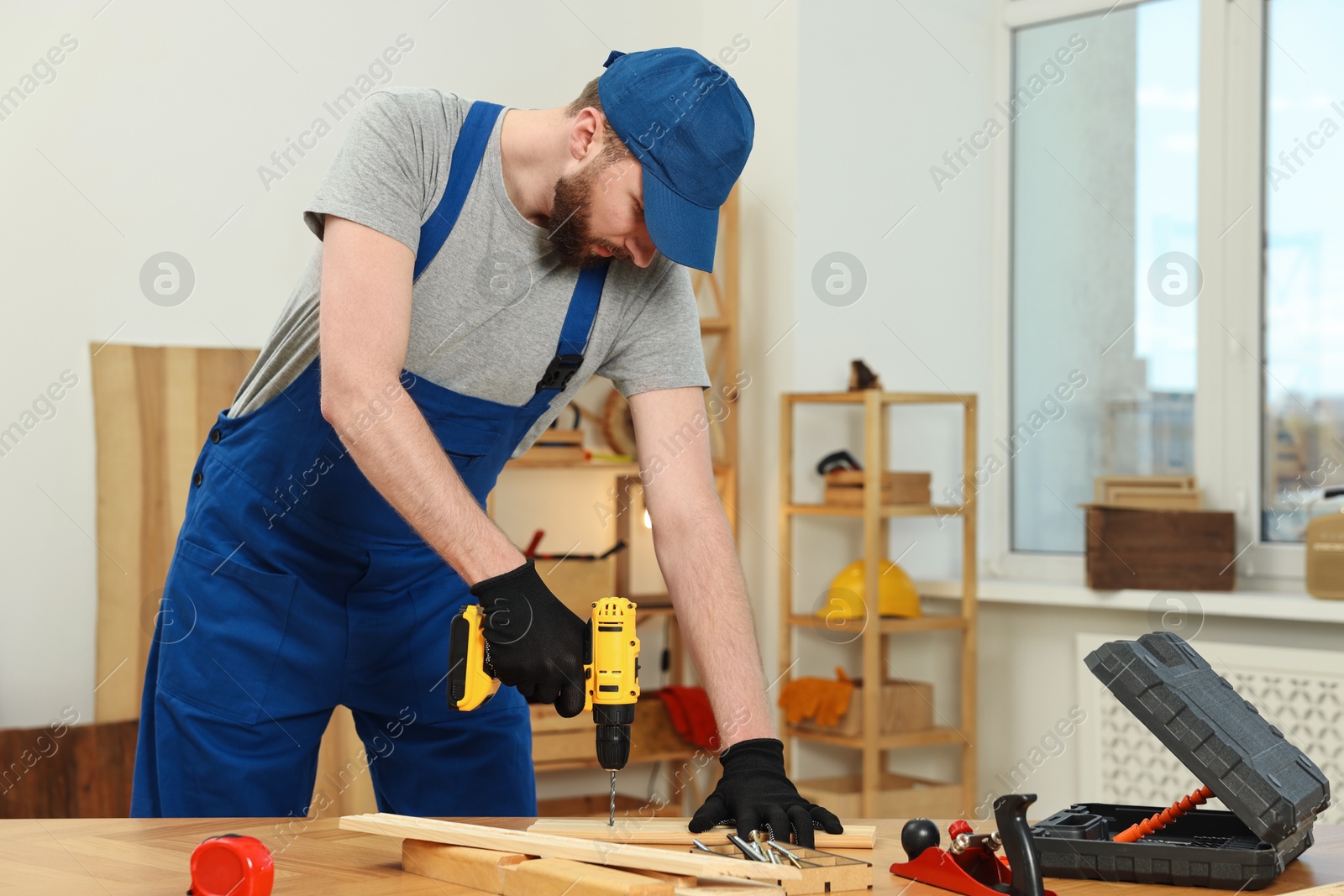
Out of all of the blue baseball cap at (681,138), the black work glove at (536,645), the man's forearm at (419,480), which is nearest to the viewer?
the black work glove at (536,645)

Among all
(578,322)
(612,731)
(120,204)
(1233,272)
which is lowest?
(612,731)

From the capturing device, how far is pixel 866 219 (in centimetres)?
393

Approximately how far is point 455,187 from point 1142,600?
2.46 meters

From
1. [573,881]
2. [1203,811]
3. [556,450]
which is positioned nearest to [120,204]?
[556,450]

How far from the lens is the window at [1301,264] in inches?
139

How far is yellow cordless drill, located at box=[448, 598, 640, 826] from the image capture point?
128 centimetres

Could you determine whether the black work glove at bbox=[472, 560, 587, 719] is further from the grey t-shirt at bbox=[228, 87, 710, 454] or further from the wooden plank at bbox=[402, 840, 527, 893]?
the grey t-shirt at bbox=[228, 87, 710, 454]

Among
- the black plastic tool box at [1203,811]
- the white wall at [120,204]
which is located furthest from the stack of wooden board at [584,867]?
the white wall at [120,204]

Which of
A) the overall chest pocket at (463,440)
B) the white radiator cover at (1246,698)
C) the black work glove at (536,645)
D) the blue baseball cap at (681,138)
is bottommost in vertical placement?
the white radiator cover at (1246,698)

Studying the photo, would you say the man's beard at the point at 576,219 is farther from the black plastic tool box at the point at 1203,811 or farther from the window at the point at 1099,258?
the window at the point at 1099,258

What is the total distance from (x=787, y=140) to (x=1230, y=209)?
125cm

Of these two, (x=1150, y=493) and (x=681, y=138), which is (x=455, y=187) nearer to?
(x=681, y=138)

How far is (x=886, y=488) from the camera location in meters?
3.61

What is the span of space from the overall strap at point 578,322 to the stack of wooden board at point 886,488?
1.93 m
